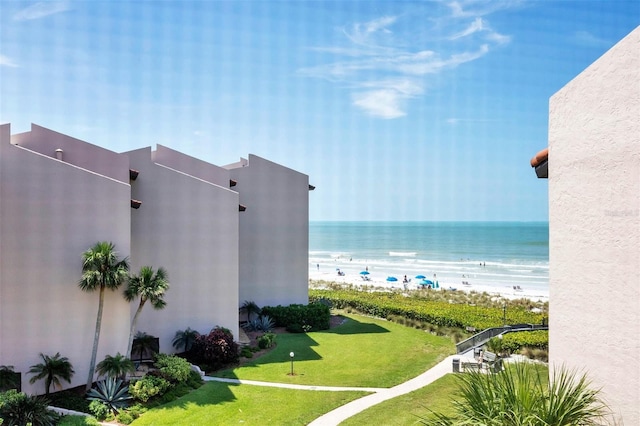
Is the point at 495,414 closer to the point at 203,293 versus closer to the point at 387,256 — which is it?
the point at 203,293

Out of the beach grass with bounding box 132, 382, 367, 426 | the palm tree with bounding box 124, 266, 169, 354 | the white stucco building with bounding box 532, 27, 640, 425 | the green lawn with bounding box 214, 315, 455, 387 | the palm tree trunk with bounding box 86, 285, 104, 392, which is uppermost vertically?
the white stucco building with bounding box 532, 27, 640, 425

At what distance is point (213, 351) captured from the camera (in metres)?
22.5

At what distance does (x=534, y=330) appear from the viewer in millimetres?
27016

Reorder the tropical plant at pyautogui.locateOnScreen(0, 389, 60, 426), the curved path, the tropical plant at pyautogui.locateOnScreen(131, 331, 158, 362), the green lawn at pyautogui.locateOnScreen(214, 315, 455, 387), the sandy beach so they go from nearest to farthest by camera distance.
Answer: the tropical plant at pyautogui.locateOnScreen(0, 389, 60, 426), the curved path, the green lawn at pyautogui.locateOnScreen(214, 315, 455, 387), the tropical plant at pyautogui.locateOnScreen(131, 331, 158, 362), the sandy beach

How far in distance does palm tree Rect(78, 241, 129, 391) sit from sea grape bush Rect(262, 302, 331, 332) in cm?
1394

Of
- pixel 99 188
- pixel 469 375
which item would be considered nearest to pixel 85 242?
pixel 99 188

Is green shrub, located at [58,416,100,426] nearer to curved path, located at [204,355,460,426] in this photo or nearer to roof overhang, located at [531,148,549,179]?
curved path, located at [204,355,460,426]

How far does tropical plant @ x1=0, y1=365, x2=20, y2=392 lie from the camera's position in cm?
1683

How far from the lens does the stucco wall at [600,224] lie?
20.9ft

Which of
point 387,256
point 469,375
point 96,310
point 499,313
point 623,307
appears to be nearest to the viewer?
point 623,307

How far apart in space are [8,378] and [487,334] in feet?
70.9

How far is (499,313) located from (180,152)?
23356 millimetres

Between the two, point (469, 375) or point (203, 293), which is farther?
point (203, 293)

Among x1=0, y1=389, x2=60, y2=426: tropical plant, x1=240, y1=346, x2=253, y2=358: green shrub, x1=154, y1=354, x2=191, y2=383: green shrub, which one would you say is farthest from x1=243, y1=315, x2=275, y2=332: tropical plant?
x1=0, y1=389, x2=60, y2=426: tropical plant
